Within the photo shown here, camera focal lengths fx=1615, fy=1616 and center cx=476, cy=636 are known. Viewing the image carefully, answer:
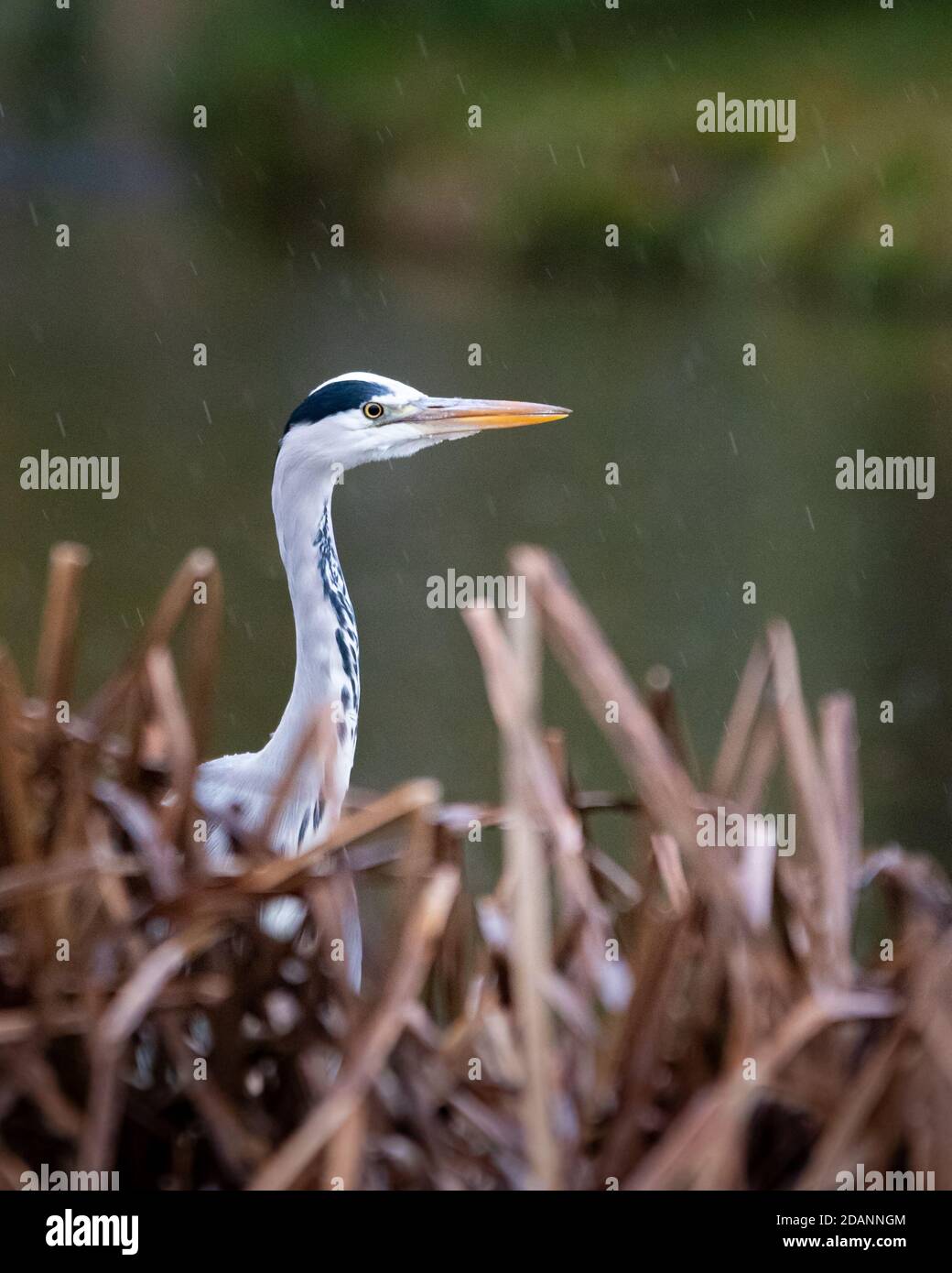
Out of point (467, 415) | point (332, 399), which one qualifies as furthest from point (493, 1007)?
point (467, 415)

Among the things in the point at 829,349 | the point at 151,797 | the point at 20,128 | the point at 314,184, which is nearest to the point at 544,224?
the point at 314,184

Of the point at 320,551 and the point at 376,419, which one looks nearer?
the point at 320,551

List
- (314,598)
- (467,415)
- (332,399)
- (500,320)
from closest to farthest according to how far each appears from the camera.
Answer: (314,598), (332,399), (467,415), (500,320)

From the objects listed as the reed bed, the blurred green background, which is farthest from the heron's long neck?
the blurred green background

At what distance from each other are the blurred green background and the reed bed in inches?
138

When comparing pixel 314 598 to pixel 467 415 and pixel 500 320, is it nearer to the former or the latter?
pixel 467 415

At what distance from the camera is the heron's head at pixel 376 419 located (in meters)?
2.30

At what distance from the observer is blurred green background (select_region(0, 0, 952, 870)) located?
6.01 metres

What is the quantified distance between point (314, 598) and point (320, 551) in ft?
0.24

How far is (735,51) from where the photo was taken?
1452 cm

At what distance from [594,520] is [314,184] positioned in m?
7.39

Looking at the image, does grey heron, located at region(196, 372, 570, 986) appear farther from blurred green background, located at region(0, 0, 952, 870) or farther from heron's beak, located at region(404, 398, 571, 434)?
blurred green background, located at region(0, 0, 952, 870)

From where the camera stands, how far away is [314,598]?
86.7 inches

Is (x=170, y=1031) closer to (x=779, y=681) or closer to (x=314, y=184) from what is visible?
(x=779, y=681)
